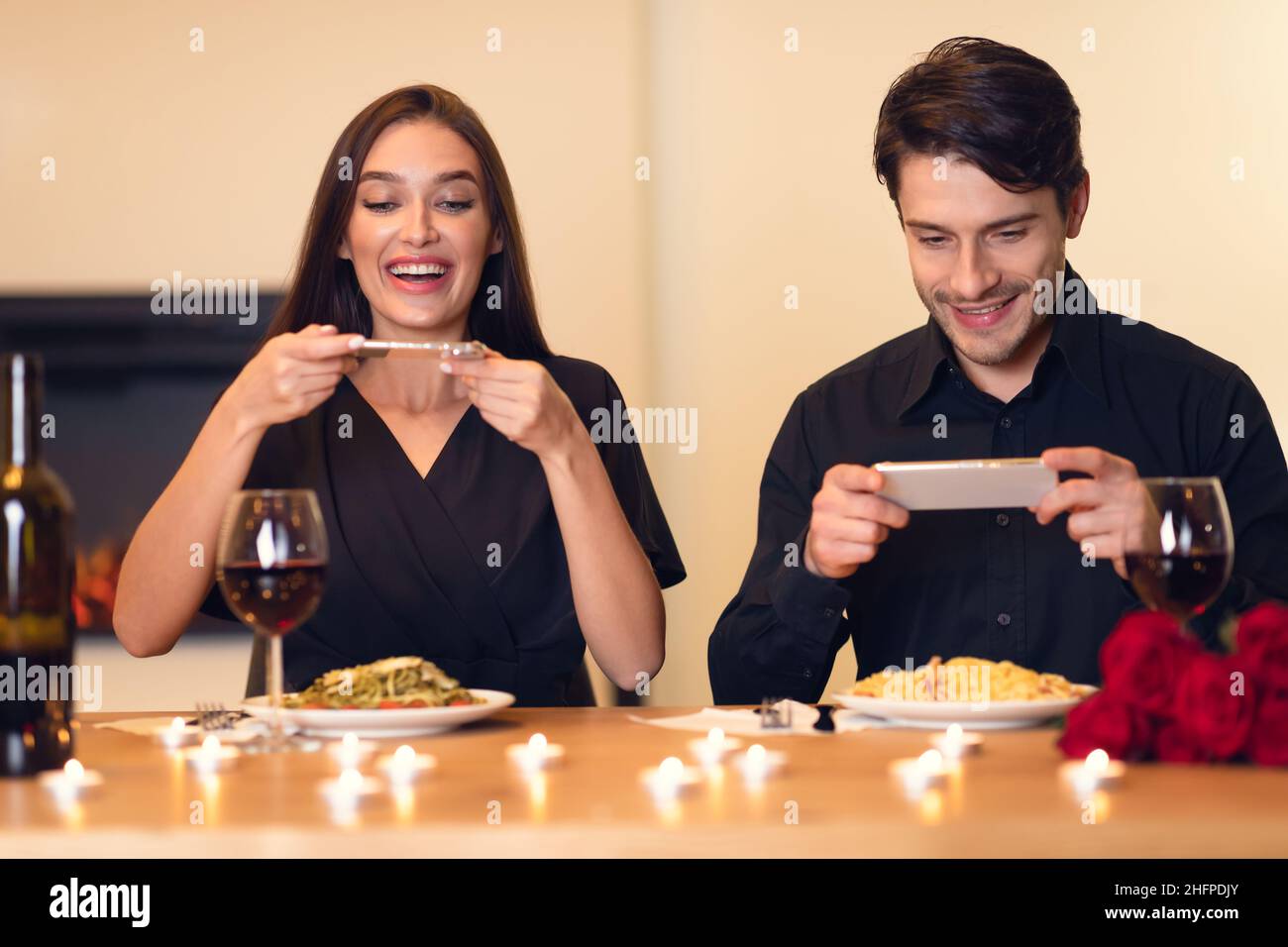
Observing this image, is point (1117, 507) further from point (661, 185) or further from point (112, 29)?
point (112, 29)

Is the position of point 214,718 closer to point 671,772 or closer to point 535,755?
point 535,755

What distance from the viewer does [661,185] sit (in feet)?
13.8

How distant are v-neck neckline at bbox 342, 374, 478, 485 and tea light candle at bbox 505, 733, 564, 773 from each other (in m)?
0.94

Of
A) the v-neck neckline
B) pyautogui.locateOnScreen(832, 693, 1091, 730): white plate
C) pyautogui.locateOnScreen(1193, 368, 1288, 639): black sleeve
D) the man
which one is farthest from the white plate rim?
the v-neck neckline

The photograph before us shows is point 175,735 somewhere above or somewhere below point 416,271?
below

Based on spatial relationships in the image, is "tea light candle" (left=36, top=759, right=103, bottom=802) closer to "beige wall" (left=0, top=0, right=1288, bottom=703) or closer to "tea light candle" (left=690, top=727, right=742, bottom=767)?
"tea light candle" (left=690, top=727, right=742, bottom=767)

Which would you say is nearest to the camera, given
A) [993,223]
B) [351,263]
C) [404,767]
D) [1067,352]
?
[404,767]

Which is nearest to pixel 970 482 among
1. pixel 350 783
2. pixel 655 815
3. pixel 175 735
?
pixel 655 815

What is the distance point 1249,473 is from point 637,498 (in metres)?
0.88

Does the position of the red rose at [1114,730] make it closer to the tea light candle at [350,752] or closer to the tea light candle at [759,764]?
the tea light candle at [759,764]

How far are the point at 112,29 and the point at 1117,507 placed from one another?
345 cm

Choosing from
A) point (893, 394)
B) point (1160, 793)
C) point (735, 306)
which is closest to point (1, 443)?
point (1160, 793)

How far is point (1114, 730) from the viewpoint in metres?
1.14

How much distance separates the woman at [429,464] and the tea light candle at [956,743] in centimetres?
70
